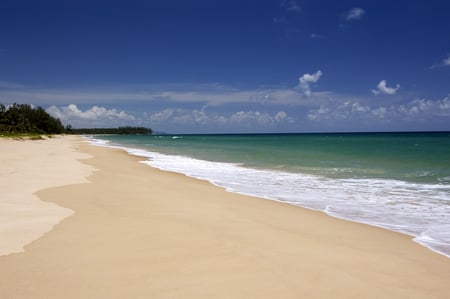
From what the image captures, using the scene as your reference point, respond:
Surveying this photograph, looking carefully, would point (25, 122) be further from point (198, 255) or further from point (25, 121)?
point (198, 255)

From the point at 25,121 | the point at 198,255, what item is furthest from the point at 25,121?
the point at 198,255

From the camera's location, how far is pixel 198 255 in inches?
184

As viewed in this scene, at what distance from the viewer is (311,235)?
6.01 m

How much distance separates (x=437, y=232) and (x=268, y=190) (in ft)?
18.9

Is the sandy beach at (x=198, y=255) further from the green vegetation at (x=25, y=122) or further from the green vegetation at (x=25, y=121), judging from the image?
the green vegetation at (x=25, y=121)

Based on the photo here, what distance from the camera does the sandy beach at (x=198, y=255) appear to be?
3.68 metres

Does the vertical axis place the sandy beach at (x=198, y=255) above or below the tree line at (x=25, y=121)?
below

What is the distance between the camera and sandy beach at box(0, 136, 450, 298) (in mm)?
3682

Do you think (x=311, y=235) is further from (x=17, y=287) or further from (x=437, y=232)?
(x=17, y=287)

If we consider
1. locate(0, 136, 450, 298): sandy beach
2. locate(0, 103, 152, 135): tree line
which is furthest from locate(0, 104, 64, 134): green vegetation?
locate(0, 136, 450, 298): sandy beach

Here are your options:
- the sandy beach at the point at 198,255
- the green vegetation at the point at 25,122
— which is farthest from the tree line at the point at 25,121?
the sandy beach at the point at 198,255

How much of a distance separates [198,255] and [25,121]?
110 meters

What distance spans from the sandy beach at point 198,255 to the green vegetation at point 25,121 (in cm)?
7862

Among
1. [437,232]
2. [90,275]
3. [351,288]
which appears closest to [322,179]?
[437,232]
